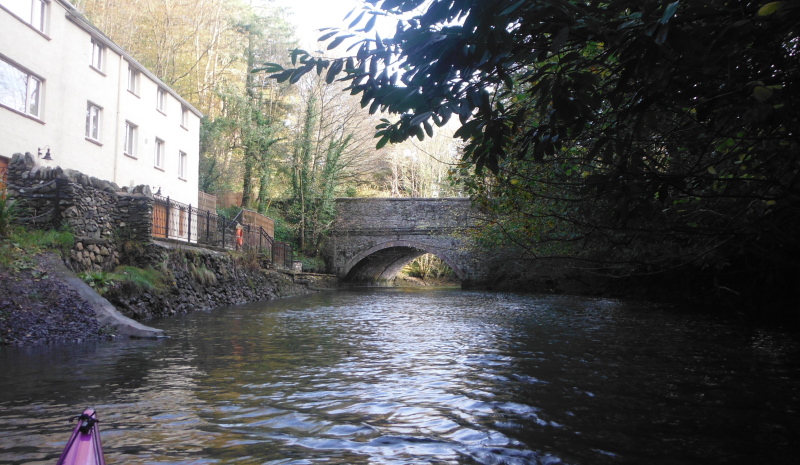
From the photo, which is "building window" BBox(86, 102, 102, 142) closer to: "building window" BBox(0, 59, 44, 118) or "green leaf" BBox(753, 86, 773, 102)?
"building window" BBox(0, 59, 44, 118)

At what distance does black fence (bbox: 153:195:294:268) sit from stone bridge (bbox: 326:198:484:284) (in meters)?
5.22

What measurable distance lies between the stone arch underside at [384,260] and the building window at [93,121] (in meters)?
15.5

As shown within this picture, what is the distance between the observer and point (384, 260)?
110ft

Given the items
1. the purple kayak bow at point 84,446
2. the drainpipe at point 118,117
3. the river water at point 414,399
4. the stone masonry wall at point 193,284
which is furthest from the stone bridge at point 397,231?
the purple kayak bow at point 84,446

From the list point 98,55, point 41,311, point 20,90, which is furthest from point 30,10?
point 41,311

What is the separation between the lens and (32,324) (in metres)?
6.86

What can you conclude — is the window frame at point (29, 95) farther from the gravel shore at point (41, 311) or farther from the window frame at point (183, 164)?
the window frame at point (183, 164)

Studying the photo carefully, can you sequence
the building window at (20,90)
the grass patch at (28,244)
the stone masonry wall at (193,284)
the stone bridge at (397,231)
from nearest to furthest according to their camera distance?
the grass patch at (28,244)
the stone masonry wall at (193,284)
the building window at (20,90)
the stone bridge at (397,231)

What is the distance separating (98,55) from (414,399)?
51.9 ft

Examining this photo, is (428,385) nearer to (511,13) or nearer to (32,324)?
(511,13)

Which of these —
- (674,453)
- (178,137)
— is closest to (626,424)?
(674,453)

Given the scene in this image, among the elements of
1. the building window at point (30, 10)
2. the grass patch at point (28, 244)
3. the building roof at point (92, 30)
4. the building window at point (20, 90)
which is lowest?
the grass patch at point (28, 244)

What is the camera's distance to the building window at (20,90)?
12164mm

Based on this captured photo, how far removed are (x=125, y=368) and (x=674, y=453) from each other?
14.8 feet
